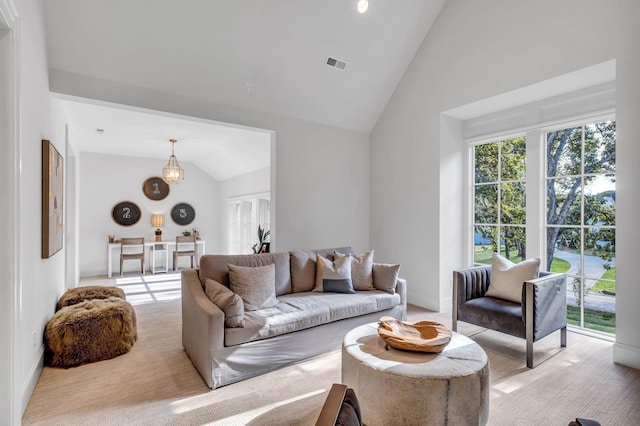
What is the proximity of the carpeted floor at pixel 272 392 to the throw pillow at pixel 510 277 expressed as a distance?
498 mm

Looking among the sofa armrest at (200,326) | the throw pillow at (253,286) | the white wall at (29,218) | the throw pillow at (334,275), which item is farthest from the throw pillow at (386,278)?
the white wall at (29,218)

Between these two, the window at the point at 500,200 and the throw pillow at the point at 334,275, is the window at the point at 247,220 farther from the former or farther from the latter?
the window at the point at 500,200

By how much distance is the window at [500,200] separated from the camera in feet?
13.8

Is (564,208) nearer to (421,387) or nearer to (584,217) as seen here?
(584,217)

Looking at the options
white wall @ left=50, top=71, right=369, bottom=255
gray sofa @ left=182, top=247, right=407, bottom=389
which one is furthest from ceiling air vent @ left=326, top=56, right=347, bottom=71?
gray sofa @ left=182, top=247, right=407, bottom=389

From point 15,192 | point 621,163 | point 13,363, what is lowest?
point 13,363

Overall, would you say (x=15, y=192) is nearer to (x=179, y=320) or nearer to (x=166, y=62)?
(x=166, y=62)

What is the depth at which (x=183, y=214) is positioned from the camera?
8445 millimetres

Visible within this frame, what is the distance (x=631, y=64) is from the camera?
111 inches

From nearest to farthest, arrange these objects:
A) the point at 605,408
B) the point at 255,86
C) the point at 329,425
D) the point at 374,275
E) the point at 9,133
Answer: the point at 329,425
the point at 9,133
the point at 605,408
the point at 374,275
the point at 255,86

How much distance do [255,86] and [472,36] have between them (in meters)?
2.58

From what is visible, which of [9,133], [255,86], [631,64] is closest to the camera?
[9,133]

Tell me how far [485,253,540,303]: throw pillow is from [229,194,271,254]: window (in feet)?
14.6

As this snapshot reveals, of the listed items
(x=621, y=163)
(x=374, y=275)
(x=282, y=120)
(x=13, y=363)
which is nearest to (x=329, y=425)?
(x=13, y=363)
